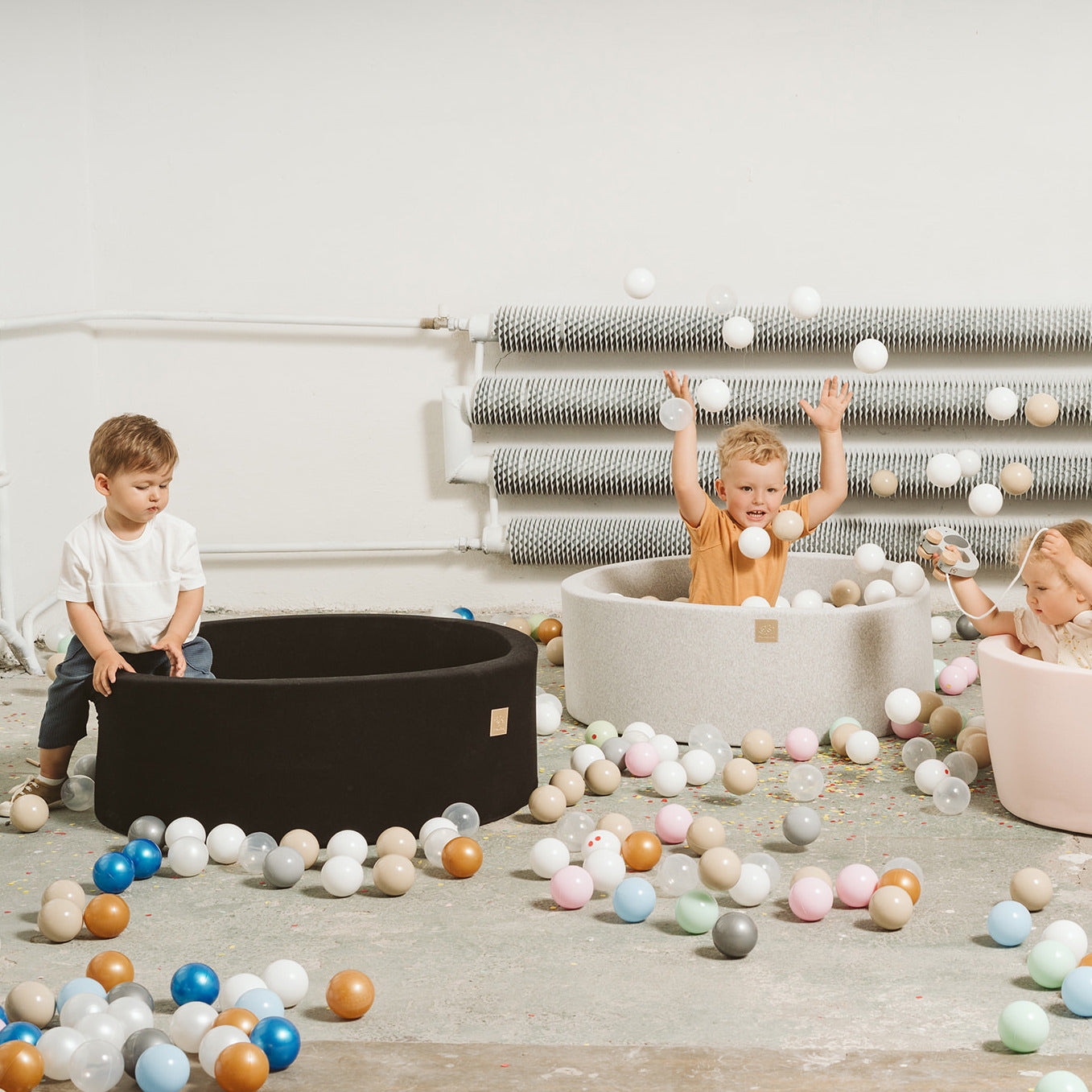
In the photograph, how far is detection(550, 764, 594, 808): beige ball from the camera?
277 cm

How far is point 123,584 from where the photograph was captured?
268 centimetres

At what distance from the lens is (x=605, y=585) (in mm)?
3719

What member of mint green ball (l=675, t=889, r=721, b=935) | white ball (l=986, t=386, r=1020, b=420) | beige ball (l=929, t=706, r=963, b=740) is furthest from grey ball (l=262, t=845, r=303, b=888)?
white ball (l=986, t=386, r=1020, b=420)

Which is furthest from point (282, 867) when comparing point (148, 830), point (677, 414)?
point (677, 414)

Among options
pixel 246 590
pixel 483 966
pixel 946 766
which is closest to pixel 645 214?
pixel 246 590

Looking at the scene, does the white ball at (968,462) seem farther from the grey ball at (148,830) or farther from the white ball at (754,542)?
the grey ball at (148,830)

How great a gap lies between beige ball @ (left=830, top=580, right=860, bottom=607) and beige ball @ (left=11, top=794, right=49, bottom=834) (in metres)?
2.21

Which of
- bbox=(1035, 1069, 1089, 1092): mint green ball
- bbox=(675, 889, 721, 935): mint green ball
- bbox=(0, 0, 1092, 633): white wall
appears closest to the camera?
bbox=(1035, 1069, 1089, 1092): mint green ball

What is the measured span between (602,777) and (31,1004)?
1.34 metres

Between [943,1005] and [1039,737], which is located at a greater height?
[1039,737]

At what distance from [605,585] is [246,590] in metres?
1.77

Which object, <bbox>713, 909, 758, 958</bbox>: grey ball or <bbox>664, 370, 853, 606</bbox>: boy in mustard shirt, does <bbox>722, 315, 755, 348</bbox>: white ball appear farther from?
<bbox>713, 909, 758, 958</bbox>: grey ball

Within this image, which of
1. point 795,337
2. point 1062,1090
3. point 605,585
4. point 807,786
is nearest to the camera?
point 1062,1090

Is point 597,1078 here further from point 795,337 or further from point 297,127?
point 297,127
